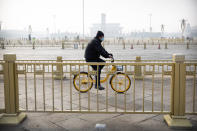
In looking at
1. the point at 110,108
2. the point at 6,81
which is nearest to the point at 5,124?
the point at 6,81

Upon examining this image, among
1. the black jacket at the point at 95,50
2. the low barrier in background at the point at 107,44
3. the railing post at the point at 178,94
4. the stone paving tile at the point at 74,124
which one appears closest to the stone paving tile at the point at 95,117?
the stone paving tile at the point at 74,124

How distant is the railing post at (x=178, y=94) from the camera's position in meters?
4.92

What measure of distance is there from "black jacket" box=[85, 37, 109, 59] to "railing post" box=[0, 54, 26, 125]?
332cm

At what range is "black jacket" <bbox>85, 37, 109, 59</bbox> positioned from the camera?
795 centimetres

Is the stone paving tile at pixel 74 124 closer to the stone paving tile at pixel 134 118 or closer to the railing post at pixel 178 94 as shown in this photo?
Answer: the stone paving tile at pixel 134 118

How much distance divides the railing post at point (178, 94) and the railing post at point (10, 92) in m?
3.21

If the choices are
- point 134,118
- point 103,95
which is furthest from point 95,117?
point 103,95

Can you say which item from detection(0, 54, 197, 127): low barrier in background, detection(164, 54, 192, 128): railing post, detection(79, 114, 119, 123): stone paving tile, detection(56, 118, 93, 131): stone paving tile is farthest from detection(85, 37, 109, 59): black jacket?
detection(164, 54, 192, 128): railing post

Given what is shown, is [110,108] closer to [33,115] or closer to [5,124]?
[33,115]

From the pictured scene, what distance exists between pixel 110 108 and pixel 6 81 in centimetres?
265

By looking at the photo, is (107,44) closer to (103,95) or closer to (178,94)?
(103,95)

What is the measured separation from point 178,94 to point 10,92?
3.46m

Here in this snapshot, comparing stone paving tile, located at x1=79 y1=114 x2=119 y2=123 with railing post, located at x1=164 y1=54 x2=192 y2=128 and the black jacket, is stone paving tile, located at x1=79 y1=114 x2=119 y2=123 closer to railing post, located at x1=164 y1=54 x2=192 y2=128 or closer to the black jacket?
railing post, located at x1=164 y1=54 x2=192 y2=128

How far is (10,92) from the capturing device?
16.9 ft
